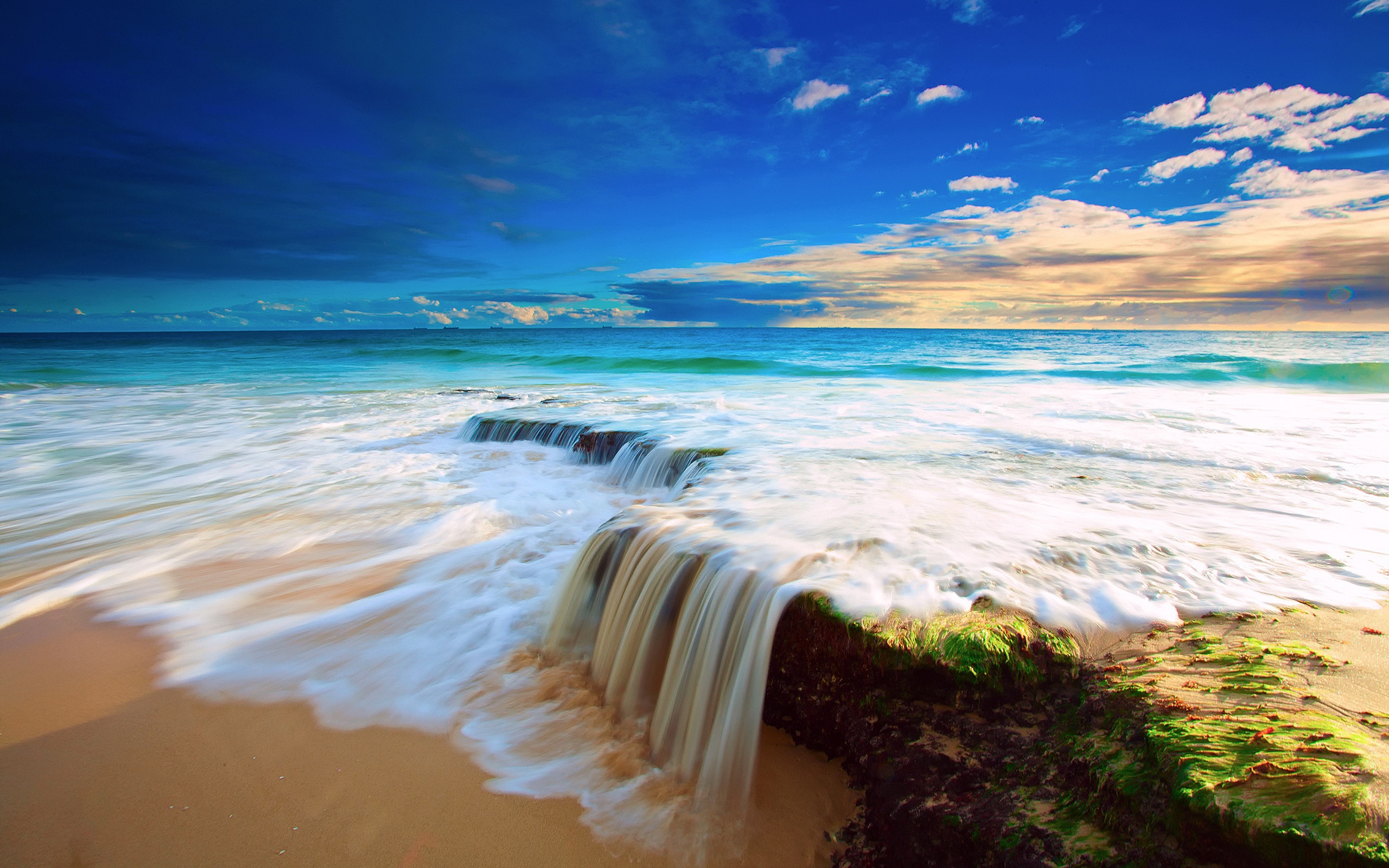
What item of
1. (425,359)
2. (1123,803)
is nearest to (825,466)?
(1123,803)

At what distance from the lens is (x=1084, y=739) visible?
6.68 feet

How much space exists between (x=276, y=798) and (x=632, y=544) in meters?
1.93

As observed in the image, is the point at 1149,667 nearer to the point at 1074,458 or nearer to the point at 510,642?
the point at 510,642

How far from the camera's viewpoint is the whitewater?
2867 mm

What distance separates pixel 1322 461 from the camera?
618 cm

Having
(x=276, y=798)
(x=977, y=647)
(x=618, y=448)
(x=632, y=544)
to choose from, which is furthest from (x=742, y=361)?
(x=276, y=798)

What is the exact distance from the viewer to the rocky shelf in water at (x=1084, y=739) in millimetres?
1570

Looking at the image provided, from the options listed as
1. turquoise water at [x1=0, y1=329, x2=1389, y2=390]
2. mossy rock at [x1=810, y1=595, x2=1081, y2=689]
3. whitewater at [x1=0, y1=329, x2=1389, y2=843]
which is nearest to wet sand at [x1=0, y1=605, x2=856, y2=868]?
whitewater at [x1=0, y1=329, x2=1389, y2=843]

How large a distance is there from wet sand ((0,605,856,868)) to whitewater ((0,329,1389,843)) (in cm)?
15

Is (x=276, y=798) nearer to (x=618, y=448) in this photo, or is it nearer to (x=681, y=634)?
(x=681, y=634)

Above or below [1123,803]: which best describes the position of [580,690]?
below

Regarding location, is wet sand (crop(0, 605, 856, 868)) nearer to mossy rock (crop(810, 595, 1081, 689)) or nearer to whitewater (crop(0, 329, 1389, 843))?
whitewater (crop(0, 329, 1389, 843))

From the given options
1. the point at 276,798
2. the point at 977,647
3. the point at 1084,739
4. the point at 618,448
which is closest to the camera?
the point at 1084,739

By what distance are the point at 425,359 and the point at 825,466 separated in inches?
1297
